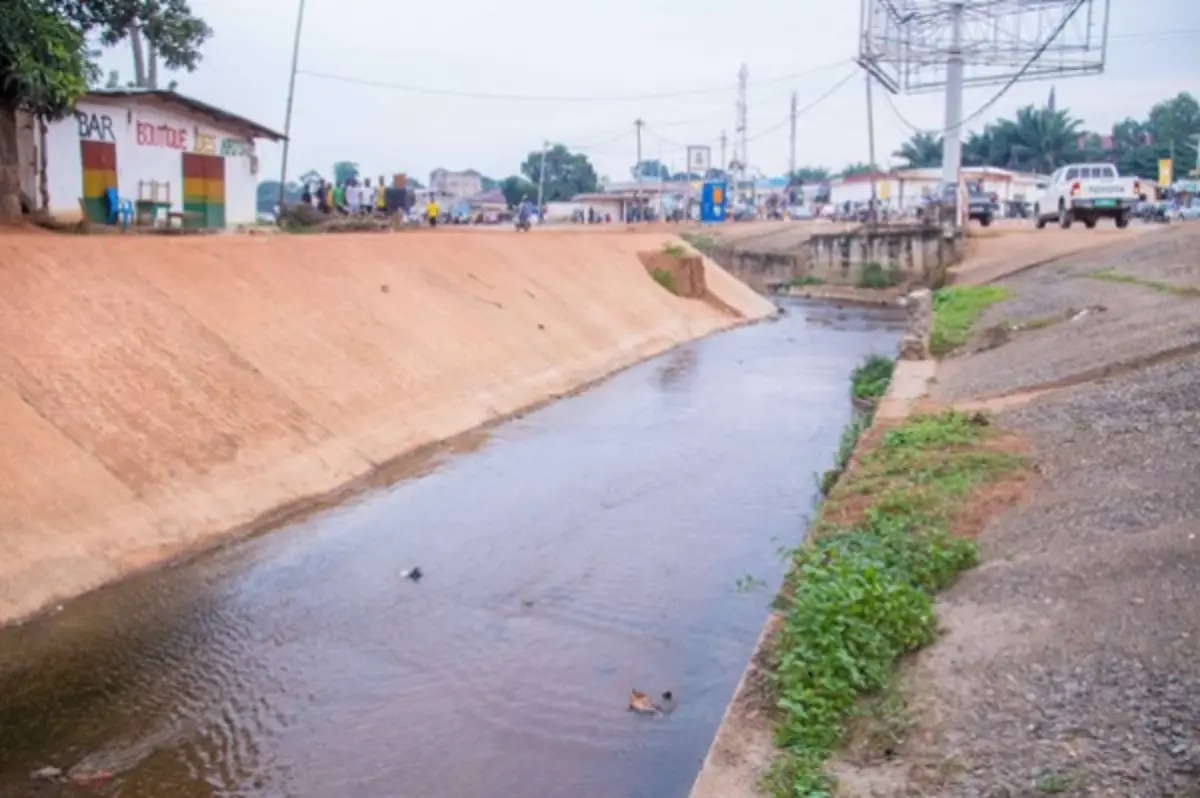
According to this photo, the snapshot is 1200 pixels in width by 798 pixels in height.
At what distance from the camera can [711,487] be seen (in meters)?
14.3

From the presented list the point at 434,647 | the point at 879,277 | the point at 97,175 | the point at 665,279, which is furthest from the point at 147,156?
the point at 879,277

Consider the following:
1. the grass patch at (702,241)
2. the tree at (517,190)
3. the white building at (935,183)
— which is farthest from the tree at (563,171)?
the grass patch at (702,241)

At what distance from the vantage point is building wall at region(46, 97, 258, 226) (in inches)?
976

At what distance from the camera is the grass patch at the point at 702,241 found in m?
50.2

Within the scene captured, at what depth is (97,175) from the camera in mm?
25625

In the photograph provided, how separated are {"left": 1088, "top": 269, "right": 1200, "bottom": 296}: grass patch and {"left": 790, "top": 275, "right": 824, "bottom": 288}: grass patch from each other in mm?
20950

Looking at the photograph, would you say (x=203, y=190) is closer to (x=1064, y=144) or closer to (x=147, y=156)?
(x=147, y=156)

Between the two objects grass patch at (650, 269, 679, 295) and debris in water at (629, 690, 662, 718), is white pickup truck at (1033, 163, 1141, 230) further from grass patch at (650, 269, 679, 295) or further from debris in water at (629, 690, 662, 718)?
debris in water at (629, 690, 662, 718)

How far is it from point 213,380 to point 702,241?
38297 millimetres

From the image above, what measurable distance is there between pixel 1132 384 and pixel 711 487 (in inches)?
194

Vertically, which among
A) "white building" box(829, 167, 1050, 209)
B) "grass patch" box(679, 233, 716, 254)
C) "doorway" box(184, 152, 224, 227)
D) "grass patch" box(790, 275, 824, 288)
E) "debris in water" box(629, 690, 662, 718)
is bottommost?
"debris in water" box(629, 690, 662, 718)

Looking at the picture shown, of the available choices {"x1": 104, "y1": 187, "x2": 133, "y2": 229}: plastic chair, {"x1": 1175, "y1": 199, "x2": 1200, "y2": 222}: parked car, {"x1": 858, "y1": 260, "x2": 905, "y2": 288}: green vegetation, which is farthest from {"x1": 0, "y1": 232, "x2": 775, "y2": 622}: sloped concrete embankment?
{"x1": 1175, "y1": 199, "x2": 1200, "y2": 222}: parked car

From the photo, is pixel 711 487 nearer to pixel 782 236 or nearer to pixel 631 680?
pixel 631 680

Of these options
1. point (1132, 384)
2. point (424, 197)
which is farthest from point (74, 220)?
point (424, 197)
